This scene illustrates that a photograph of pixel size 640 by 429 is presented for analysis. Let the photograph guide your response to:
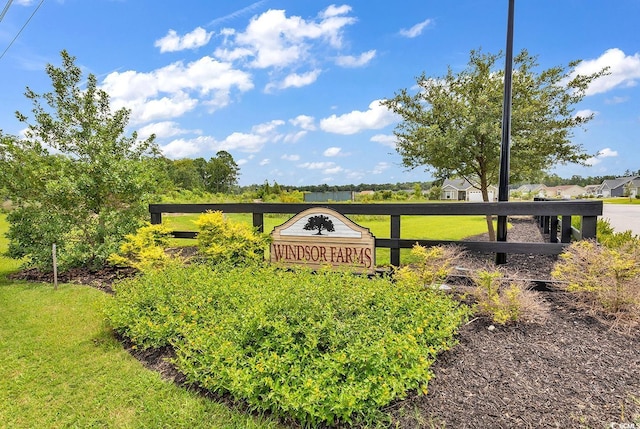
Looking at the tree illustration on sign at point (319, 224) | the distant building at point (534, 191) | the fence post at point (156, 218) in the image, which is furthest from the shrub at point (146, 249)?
the distant building at point (534, 191)

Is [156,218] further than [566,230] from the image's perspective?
Yes

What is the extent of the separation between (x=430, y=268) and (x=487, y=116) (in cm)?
434

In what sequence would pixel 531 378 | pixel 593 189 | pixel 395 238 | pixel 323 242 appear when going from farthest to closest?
pixel 593 189, pixel 323 242, pixel 395 238, pixel 531 378

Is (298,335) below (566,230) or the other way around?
below

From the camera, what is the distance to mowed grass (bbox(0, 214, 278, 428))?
2379 millimetres

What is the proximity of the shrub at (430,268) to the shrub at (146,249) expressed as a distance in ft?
11.9

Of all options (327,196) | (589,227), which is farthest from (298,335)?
(327,196)

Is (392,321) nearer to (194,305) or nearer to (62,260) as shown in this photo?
(194,305)

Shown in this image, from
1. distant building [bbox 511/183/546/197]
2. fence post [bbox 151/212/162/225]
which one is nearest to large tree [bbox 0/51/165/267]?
fence post [bbox 151/212/162/225]

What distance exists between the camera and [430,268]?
14.1 feet

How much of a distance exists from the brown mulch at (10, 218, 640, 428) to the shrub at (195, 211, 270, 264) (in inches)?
82.5

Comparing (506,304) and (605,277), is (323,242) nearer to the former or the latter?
(506,304)

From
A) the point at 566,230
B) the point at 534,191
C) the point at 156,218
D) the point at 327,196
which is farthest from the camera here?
the point at 534,191

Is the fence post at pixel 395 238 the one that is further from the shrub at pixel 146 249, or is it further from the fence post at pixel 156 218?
the fence post at pixel 156 218
